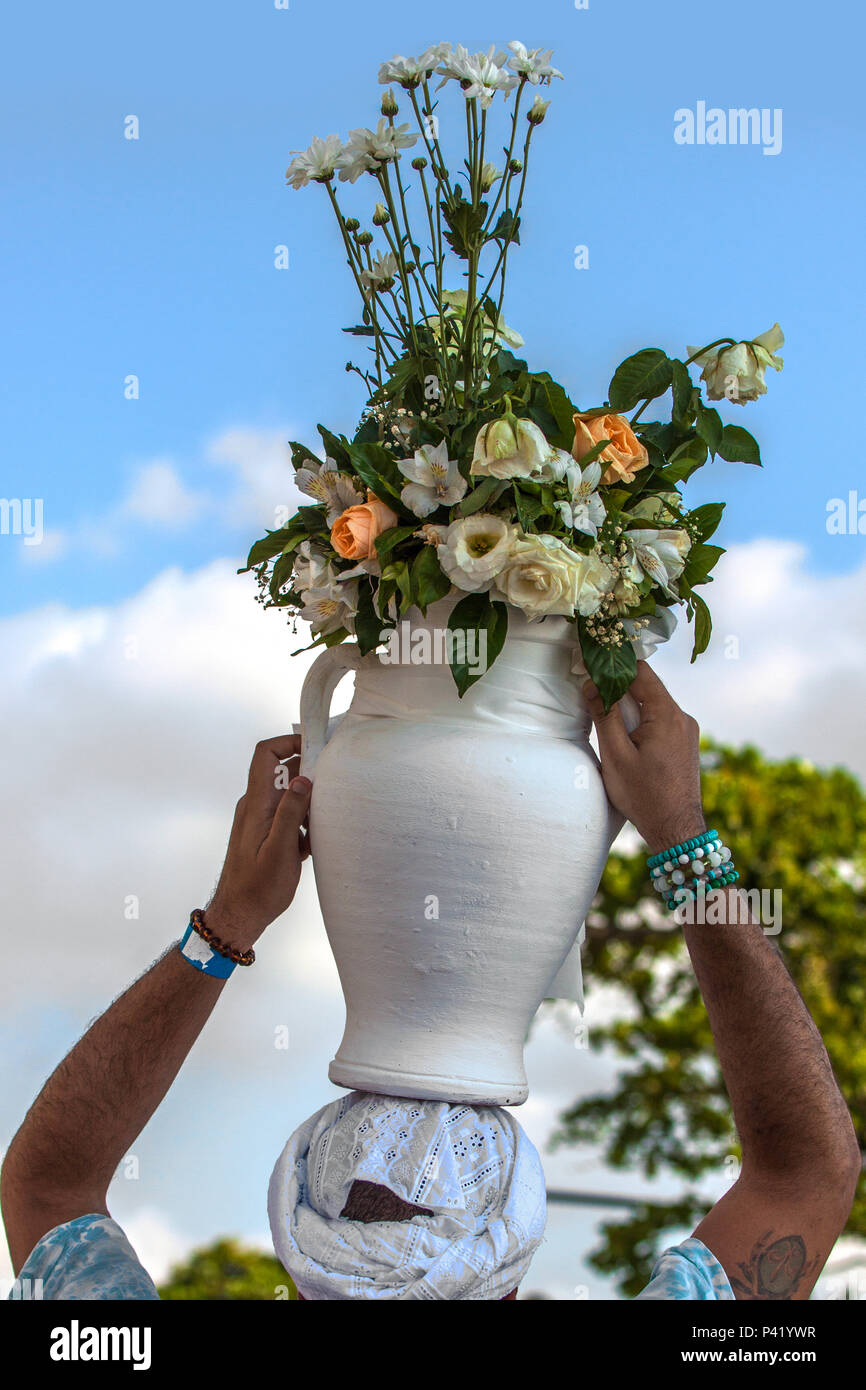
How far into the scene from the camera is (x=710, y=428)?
6.46 ft

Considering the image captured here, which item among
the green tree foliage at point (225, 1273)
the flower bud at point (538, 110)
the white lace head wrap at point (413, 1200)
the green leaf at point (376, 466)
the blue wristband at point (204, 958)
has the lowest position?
the green tree foliage at point (225, 1273)

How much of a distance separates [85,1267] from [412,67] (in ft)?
6.08

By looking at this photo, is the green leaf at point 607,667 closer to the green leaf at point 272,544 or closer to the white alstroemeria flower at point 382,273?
the green leaf at point 272,544

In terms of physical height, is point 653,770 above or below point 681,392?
below

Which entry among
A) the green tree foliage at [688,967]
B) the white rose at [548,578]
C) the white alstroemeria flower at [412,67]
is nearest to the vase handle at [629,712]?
the white rose at [548,578]

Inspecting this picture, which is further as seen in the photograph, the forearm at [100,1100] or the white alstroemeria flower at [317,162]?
the forearm at [100,1100]

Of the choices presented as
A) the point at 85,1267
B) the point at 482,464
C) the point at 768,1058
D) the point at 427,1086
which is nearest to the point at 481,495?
the point at 482,464

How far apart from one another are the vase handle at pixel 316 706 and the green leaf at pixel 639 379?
23.6 inches

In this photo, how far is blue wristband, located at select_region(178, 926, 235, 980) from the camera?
89.5 inches

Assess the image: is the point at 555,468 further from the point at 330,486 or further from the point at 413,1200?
the point at 413,1200

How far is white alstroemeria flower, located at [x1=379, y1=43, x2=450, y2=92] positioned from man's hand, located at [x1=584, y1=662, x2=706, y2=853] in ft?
3.11

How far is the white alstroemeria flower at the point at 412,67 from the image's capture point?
1.93 meters

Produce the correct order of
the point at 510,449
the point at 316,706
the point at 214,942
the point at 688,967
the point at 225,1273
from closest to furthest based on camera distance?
the point at 510,449 → the point at 316,706 → the point at 214,942 → the point at 688,967 → the point at 225,1273
